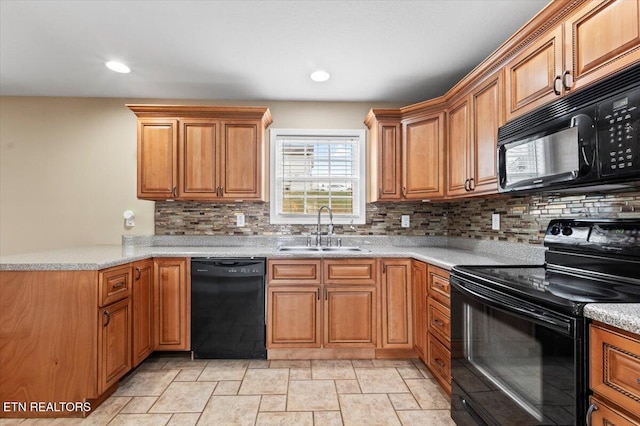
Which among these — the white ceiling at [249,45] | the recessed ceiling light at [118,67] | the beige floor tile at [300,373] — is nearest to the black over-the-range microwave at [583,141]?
the white ceiling at [249,45]

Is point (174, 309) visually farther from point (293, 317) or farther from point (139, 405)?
point (293, 317)

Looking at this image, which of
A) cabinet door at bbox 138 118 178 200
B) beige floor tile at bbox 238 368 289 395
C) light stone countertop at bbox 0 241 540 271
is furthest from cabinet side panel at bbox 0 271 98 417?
cabinet door at bbox 138 118 178 200

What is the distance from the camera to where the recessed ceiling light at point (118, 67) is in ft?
8.52

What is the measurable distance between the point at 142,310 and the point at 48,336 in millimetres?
621

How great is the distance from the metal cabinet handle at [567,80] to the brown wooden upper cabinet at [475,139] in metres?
0.45

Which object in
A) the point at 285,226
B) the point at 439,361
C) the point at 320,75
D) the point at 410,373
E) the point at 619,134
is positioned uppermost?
the point at 320,75

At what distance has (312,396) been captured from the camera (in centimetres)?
211

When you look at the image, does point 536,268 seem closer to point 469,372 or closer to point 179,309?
point 469,372

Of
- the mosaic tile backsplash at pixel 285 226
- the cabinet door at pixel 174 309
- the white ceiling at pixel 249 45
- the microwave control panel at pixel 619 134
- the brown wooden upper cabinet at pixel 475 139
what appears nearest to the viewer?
the microwave control panel at pixel 619 134

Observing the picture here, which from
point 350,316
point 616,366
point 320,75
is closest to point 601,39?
point 616,366

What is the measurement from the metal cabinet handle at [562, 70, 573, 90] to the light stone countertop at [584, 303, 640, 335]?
994mm

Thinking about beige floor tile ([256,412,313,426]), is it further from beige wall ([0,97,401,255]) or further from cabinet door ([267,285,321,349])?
beige wall ([0,97,401,255])

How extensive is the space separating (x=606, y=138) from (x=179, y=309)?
110 inches

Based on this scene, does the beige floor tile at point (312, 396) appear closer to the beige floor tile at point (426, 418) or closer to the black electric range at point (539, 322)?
the beige floor tile at point (426, 418)
